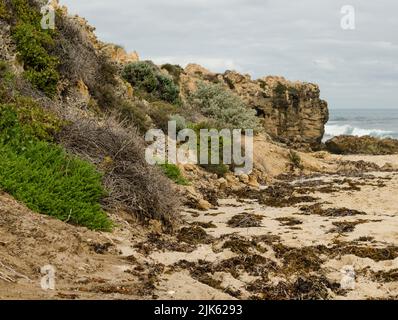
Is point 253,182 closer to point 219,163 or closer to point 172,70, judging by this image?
point 219,163

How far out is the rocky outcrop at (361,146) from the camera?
31125 mm

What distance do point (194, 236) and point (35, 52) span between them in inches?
235

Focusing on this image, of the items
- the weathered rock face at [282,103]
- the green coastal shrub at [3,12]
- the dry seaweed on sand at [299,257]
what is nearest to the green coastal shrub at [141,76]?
the weathered rock face at [282,103]

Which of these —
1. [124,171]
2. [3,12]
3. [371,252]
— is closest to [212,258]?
[371,252]

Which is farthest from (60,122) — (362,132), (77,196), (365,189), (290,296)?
(362,132)

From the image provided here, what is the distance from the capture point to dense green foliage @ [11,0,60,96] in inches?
450

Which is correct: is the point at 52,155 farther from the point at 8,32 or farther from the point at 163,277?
the point at 8,32

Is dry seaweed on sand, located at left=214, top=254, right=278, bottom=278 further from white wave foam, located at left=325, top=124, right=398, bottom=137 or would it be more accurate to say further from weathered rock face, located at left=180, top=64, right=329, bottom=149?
white wave foam, located at left=325, top=124, right=398, bottom=137

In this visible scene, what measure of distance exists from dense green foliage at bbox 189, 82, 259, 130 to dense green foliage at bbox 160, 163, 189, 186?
9489 mm

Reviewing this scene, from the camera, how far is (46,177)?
7.28 m

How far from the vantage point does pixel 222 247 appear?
7.51 m

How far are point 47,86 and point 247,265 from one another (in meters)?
6.83

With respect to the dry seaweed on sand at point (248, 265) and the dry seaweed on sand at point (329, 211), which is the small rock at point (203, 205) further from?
the dry seaweed on sand at point (248, 265)

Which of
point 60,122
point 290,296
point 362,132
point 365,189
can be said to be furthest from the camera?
point 362,132
